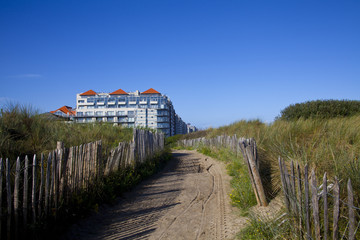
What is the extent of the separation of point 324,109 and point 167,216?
959 centimetres

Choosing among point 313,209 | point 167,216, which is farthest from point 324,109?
point 313,209

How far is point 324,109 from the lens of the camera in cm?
1152

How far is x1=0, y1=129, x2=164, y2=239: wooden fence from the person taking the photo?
344cm

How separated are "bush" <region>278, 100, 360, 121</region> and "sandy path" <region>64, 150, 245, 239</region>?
634 cm

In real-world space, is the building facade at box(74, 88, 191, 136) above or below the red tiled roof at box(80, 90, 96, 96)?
below

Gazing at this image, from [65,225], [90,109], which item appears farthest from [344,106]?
[90,109]

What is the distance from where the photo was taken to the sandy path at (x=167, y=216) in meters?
4.33

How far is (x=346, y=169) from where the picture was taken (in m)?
3.54

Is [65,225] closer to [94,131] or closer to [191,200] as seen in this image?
[191,200]

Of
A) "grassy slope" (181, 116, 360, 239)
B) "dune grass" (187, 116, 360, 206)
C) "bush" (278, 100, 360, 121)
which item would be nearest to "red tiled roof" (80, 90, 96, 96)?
"bush" (278, 100, 360, 121)

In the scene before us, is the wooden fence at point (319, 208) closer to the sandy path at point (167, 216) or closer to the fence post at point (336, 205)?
the fence post at point (336, 205)

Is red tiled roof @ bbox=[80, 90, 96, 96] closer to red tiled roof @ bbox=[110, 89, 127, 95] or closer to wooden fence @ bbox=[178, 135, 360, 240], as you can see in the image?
red tiled roof @ bbox=[110, 89, 127, 95]

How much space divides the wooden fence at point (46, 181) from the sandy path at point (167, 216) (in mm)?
640

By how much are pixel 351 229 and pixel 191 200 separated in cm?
427
